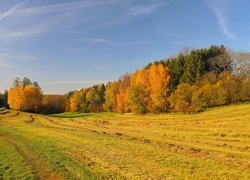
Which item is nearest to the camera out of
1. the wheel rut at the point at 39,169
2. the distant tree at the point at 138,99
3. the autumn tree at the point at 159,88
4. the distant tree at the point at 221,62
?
the wheel rut at the point at 39,169

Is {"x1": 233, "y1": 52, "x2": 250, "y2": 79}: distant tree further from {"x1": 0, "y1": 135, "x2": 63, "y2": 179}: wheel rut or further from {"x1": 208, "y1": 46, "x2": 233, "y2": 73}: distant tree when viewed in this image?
{"x1": 0, "y1": 135, "x2": 63, "y2": 179}: wheel rut

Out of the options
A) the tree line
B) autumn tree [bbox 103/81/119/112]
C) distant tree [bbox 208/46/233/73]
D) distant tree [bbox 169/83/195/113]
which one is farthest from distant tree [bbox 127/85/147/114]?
autumn tree [bbox 103/81/119/112]

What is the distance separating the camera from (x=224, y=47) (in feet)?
295

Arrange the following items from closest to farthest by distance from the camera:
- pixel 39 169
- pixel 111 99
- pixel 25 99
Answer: pixel 39 169
pixel 111 99
pixel 25 99

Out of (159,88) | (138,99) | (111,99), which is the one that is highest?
(159,88)

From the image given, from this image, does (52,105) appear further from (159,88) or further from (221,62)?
(221,62)

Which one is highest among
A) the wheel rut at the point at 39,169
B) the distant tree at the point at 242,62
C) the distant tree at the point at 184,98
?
the distant tree at the point at 242,62

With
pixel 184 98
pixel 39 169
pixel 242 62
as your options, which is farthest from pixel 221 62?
pixel 39 169

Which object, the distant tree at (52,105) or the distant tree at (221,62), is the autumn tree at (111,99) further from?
the distant tree at (221,62)

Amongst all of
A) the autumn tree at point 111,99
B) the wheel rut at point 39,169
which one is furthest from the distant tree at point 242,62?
the wheel rut at point 39,169

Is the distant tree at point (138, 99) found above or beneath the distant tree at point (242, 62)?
beneath

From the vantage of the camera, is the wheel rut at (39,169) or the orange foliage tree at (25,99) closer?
the wheel rut at (39,169)

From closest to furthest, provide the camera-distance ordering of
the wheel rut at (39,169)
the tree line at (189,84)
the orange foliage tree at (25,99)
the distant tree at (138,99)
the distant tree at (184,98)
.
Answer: the wheel rut at (39,169), the tree line at (189,84), the distant tree at (184,98), the distant tree at (138,99), the orange foliage tree at (25,99)

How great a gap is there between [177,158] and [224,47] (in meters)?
79.4
